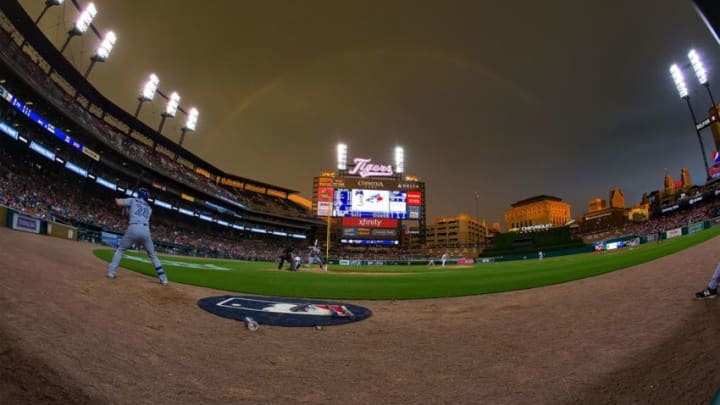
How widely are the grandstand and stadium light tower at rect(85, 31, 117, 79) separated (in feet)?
7.46

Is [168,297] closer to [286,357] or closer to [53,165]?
[286,357]

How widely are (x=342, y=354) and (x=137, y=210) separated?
642cm

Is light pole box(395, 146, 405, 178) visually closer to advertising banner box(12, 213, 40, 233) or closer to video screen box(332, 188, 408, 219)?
video screen box(332, 188, 408, 219)

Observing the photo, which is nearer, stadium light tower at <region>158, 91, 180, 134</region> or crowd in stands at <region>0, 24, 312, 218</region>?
crowd in stands at <region>0, 24, 312, 218</region>

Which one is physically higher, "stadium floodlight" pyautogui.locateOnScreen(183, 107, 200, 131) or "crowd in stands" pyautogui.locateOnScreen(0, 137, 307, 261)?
"stadium floodlight" pyautogui.locateOnScreen(183, 107, 200, 131)

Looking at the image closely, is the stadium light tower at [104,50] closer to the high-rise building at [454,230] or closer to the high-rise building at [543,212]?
the high-rise building at [454,230]

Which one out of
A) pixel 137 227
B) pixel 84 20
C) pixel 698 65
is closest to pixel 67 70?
pixel 84 20

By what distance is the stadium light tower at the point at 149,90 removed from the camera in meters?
45.3

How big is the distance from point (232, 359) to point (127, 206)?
5.93 metres

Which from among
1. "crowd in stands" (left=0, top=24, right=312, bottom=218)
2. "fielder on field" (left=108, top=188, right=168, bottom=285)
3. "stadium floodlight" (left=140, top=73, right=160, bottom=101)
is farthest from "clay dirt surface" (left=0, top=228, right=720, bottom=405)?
"stadium floodlight" (left=140, top=73, right=160, bottom=101)

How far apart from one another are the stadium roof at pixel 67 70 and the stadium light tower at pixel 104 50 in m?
1.28

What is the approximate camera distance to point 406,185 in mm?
68438

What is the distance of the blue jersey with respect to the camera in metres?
7.54

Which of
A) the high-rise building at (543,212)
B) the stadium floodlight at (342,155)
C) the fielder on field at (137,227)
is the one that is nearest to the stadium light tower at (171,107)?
the stadium floodlight at (342,155)
